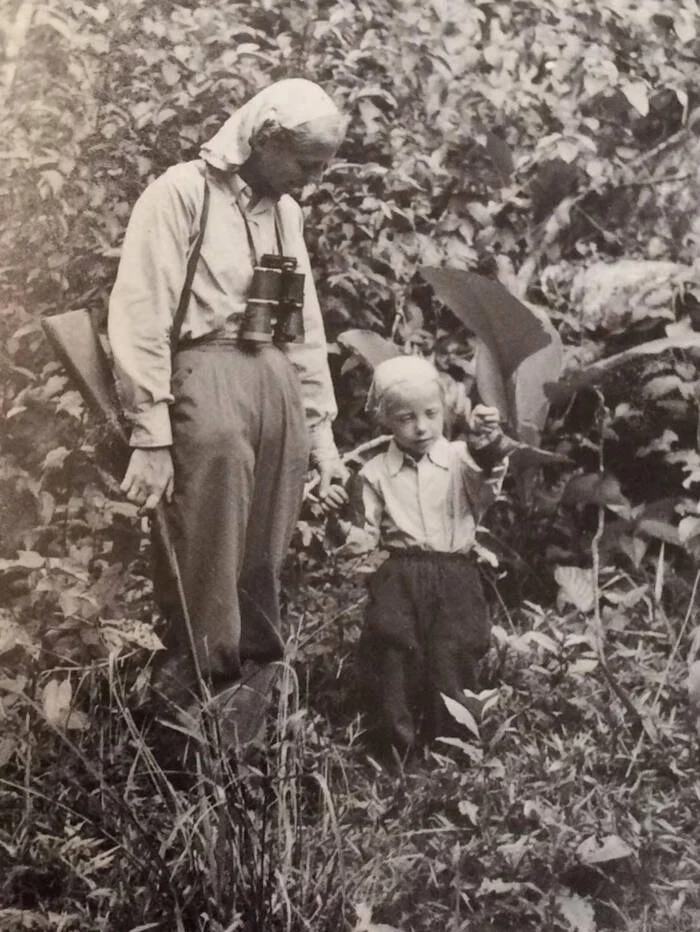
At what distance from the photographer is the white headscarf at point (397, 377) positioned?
6.11 ft

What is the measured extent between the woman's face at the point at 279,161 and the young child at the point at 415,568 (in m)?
0.34

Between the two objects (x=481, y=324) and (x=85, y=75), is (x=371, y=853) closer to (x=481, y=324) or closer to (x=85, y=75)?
(x=481, y=324)

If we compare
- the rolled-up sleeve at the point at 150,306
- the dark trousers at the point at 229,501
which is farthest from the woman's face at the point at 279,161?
the dark trousers at the point at 229,501

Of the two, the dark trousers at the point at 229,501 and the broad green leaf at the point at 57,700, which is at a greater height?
the dark trousers at the point at 229,501

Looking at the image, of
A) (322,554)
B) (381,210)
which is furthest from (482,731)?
(381,210)

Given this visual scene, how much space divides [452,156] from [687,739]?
107cm

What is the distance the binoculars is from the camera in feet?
5.63

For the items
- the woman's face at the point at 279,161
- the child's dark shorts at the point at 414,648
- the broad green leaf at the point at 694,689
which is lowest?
the broad green leaf at the point at 694,689

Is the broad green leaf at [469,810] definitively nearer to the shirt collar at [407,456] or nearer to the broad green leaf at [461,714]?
the broad green leaf at [461,714]

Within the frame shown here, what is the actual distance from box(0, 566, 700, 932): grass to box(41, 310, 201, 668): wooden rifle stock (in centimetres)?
16

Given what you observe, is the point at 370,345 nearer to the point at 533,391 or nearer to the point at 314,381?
the point at 314,381

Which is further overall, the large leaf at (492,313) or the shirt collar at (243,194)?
the large leaf at (492,313)

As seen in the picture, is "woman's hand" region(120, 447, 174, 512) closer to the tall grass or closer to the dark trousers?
the dark trousers

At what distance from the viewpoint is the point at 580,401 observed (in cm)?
204
